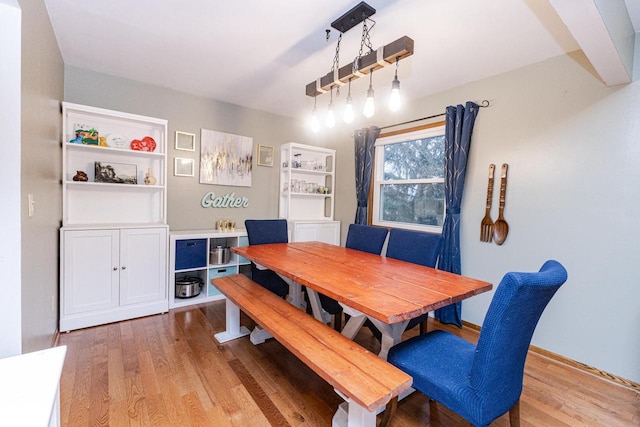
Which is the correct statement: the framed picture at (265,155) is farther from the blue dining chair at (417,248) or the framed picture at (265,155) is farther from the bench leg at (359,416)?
the bench leg at (359,416)

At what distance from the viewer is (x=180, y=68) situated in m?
2.81

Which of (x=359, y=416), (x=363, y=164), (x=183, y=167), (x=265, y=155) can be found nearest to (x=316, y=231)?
(x=363, y=164)

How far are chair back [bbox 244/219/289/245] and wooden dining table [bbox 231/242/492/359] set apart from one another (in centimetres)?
42

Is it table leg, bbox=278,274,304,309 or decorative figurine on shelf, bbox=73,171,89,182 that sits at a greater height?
decorative figurine on shelf, bbox=73,171,89,182

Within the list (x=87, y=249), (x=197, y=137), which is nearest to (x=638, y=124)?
(x=197, y=137)

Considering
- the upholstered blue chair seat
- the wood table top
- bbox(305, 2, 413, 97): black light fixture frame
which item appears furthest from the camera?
bbox(305, 2, 413, 97): black light fixture frame

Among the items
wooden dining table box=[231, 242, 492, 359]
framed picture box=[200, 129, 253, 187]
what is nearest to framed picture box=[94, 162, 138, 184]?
framed picture box=[200, 129, 253, 187]

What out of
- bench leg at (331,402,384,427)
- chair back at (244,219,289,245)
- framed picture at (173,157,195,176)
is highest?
framed picture at (173,157,195,176)

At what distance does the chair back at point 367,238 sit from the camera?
9.14 feet

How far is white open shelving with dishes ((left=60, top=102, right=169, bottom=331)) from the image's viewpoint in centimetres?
258

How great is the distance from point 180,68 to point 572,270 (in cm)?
392

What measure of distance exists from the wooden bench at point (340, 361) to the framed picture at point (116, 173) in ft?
6.77

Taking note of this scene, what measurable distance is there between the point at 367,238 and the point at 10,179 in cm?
250

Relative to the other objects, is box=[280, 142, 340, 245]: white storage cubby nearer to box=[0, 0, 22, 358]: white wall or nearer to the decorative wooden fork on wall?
the decorative wooden fork on wall
